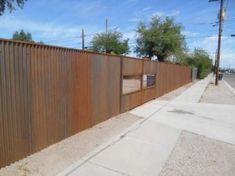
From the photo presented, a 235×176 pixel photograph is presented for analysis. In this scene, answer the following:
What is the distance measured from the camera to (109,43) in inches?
1927

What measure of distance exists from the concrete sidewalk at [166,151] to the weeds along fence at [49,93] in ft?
3.29

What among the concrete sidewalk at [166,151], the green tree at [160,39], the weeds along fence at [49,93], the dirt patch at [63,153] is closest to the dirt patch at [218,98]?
the concrete sidewalk at [166,151]

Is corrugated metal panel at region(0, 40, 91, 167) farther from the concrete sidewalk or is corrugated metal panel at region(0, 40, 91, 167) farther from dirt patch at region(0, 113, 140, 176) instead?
the concrete sidewalk

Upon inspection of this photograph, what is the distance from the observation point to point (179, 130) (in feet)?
24.7

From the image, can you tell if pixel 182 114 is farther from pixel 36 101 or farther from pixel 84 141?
pixel 36 101

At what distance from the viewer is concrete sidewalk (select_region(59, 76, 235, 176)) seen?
461cm

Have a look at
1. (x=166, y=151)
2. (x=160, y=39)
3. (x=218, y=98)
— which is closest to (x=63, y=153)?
(x=166, y=151)

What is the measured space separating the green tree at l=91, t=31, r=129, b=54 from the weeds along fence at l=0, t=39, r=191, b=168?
40.5m

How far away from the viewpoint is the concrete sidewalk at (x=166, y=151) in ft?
15.1

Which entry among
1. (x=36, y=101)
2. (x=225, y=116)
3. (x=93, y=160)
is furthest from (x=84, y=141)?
(x=225, y=116)

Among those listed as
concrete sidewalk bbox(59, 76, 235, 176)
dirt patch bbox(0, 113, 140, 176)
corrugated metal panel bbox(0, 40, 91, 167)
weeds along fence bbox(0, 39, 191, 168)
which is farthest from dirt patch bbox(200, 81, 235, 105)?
corrugated metal panel bbox(0, 40, 91, 167)

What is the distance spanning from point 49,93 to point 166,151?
270 cm

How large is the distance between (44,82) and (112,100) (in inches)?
140

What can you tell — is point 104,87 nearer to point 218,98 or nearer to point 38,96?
point 38,96
